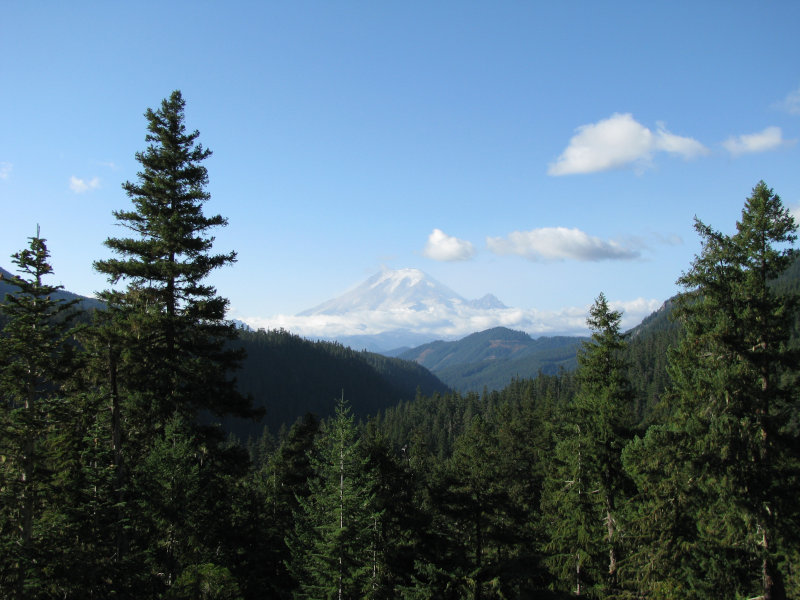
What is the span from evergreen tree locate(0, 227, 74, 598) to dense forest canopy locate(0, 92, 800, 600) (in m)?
0.05

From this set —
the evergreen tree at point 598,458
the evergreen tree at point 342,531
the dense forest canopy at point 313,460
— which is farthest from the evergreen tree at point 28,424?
the evergreen tree at point 598,458

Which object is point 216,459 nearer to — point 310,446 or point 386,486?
point 386,486

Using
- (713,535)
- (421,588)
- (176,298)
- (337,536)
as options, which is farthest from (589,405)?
(176,298)

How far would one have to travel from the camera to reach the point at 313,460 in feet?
49.8

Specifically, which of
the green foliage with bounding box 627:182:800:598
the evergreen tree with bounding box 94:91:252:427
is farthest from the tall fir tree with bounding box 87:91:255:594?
the green foliage with bounding box 627:182:800:598

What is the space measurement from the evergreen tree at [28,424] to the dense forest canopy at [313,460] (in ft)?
0.16

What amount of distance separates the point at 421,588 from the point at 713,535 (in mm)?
9233

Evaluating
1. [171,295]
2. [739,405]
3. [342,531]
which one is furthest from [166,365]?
[739,405]

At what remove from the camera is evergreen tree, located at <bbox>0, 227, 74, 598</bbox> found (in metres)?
9.41

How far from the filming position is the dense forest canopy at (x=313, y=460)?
34.6ft

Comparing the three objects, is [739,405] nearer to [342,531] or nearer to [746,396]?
[746,396]

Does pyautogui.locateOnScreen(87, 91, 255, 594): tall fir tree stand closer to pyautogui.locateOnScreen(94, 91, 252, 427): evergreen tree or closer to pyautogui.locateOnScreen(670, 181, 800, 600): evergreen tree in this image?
pyautogui.locateOnScreen(94, 91, 252, 427): evergreen tree

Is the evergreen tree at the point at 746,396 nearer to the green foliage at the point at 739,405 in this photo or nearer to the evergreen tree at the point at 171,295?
the green foliage at the point at 739,405

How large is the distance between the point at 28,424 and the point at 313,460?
25.9ft
